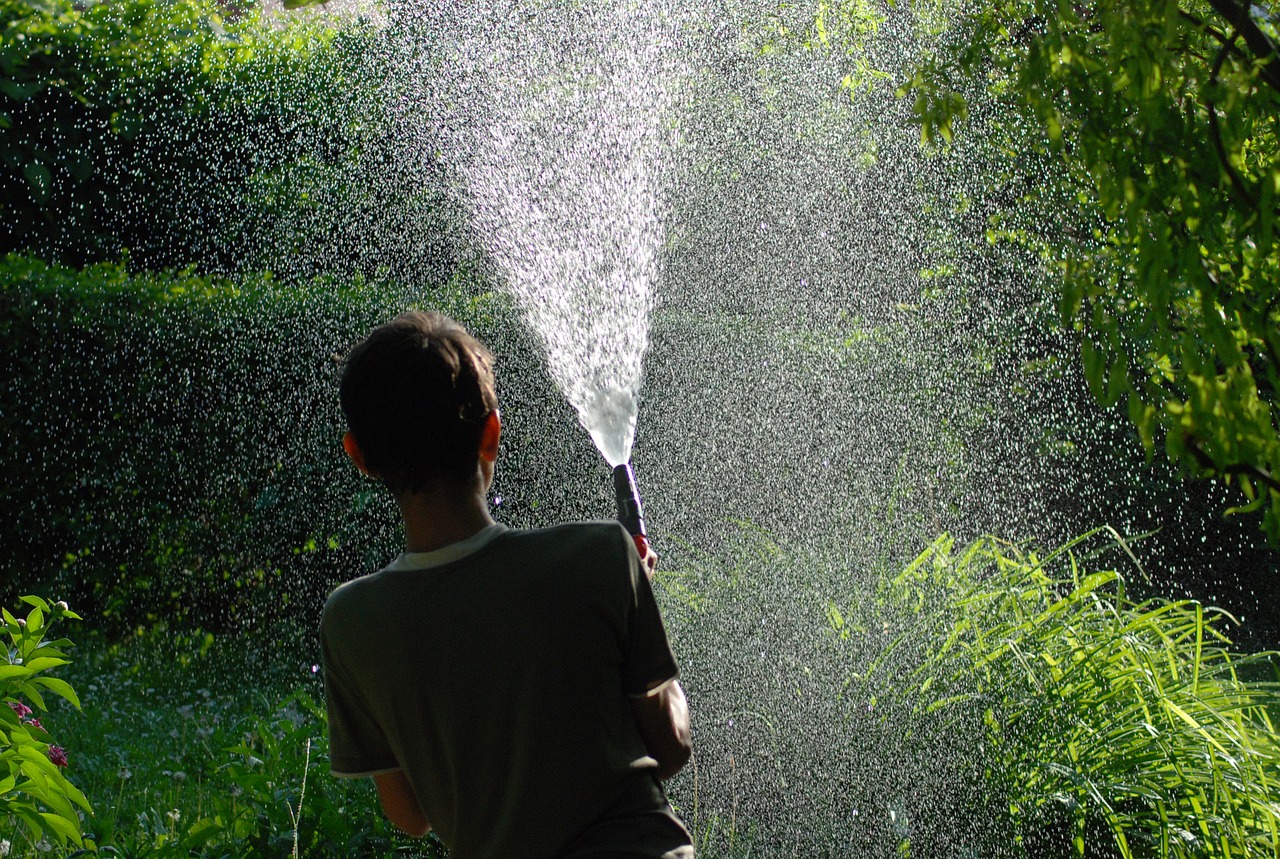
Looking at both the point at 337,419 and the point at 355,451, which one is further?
the point at 337,419

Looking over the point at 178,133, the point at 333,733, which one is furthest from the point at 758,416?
the point at 178,133

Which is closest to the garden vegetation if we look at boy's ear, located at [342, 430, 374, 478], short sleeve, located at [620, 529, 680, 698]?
short sleeve, located at [620, 529, 680, 698]

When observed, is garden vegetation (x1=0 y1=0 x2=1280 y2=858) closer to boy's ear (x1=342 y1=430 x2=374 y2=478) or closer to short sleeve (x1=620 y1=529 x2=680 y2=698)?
short sleeve (x1=620 y1=529 x2=680 y2=698)

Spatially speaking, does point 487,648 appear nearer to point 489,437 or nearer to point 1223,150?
point 489,437

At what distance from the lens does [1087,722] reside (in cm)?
281

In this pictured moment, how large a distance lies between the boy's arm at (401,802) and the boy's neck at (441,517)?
35cm

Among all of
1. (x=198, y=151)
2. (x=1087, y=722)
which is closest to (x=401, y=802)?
(x=1087, y=722)

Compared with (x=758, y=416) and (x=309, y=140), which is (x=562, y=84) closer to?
(x=309, y=140)

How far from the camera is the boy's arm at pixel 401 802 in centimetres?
155

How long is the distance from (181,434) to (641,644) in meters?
5.17

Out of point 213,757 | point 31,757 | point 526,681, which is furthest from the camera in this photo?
point 213,757

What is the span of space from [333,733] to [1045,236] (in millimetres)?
4815

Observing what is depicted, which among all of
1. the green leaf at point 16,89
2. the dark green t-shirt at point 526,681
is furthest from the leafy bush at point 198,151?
the dark green t-shirt at point 526,681

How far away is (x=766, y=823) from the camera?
2.97 m
